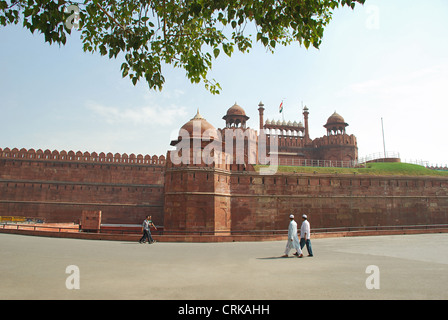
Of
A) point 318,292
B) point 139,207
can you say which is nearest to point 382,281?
point 318,292

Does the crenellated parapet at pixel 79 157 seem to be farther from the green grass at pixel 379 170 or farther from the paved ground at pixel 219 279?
the paved ground at pixel 219 279

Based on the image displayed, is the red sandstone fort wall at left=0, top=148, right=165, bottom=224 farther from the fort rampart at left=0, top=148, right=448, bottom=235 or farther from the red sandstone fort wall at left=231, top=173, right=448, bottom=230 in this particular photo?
the red sandstone fort wall at left=231, top=173, right=448, bottom=230

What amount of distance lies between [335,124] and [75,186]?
24800 millimetres

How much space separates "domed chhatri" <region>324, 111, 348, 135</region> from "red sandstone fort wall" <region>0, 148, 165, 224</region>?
718 inches

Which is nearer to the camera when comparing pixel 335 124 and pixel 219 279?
pixel 219 279

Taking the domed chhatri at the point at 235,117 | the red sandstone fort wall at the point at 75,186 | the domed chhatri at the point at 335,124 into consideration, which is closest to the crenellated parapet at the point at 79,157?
the red sandstone fort wall at the point at 75,186

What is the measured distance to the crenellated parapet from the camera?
74.7 feet

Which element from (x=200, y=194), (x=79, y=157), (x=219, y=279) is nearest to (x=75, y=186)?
(x=79, y=157)

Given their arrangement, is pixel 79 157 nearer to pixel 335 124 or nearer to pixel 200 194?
pixel 200 194

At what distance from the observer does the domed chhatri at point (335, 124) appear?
100 feet

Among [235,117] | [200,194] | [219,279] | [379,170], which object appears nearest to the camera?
[219,279]

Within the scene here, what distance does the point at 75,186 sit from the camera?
22750 millimetres

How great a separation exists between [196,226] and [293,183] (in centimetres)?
698

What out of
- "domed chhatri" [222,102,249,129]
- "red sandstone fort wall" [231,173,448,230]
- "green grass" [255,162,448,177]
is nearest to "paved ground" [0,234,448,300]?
"red sandstone fort wall" [231,173,448,230]
